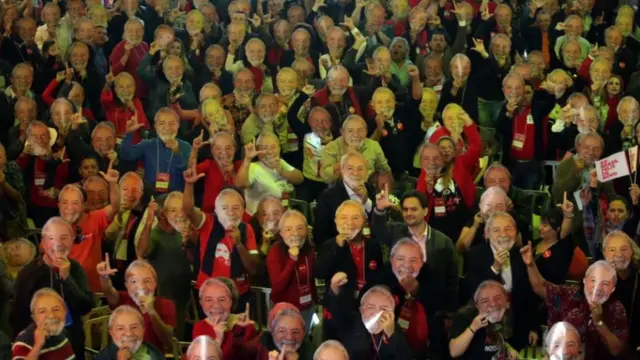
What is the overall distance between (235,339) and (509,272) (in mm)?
1975

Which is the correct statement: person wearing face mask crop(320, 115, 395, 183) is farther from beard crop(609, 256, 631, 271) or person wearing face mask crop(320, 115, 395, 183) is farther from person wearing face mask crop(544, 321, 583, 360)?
person wearing face mask crop(544, 321, 583, 360)

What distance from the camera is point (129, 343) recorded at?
7016mm

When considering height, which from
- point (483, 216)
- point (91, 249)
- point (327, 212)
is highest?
point (327, 212)

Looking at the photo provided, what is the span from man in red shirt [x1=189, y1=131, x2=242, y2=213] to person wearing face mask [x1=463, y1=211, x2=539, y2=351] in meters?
2.33

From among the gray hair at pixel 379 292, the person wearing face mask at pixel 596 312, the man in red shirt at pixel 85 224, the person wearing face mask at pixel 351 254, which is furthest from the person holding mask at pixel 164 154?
the person wearing face mask at pixel 596 312

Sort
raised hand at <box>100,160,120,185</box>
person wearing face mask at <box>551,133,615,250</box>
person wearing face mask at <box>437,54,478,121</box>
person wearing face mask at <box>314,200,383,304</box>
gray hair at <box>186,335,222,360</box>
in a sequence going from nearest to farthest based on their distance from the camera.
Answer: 1. gray hair at <box>186,335,222,360</box>
2. person wearing face mask at <box>314,200,383,304</box>
3. raised hand at <box>100,160,120,185</box>
4. person wearing face mask at <box>551,133,615,250</box>
5. person wearing face mask at <box>437,54,478,121</box>

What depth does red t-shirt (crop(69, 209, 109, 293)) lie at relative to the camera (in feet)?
28.3

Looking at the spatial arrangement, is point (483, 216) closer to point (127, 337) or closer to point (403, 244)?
point (403, 244)

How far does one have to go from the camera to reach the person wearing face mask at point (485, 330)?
290 inches

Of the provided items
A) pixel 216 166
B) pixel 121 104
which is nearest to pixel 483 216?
pixel 216 166

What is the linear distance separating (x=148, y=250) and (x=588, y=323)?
3075 millimetres

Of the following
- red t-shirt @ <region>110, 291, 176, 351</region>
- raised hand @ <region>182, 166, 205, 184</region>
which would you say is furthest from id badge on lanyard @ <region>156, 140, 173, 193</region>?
red t-shirt @ <region>110, 291, 176, 351</region>

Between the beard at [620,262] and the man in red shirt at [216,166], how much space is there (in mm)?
3170

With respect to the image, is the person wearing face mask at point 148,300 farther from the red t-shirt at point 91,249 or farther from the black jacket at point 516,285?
the black jacket at point 516,285
